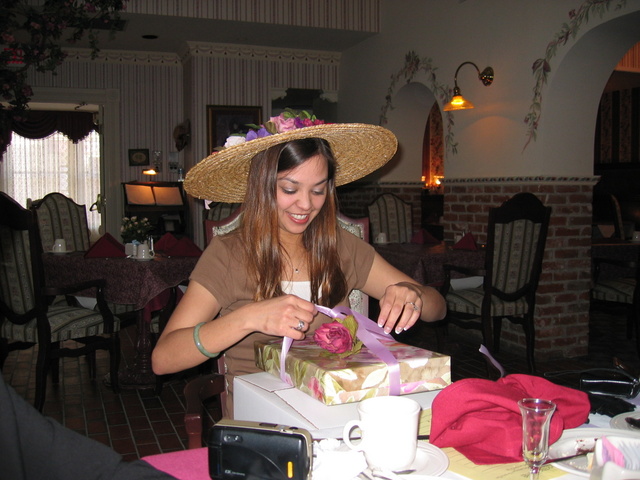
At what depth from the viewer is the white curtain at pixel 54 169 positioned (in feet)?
43.0

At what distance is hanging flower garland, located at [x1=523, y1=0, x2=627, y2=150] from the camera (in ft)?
13.0

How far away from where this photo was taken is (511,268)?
3867mm

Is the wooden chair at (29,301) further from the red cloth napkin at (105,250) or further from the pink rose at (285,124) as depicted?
the pink rose at (285,124)

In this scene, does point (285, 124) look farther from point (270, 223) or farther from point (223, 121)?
point (223, 121)

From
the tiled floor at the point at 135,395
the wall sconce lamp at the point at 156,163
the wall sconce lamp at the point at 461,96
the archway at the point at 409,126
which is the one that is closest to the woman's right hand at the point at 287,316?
the tiled floor at the point at 135,395

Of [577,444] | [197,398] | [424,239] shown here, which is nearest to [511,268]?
[424,239]

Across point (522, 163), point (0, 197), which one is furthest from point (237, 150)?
point (522, 163)

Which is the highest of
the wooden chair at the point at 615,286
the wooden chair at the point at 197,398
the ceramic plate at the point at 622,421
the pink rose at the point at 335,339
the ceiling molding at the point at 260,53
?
the ceiling molding at the point at 260,53

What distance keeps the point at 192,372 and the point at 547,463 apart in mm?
3423

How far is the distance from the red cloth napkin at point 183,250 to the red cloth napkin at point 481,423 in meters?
3.10

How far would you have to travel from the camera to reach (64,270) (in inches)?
149

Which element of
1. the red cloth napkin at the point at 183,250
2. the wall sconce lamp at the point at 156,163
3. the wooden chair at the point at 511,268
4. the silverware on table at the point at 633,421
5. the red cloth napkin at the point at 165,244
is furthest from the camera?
the wall sconce lamp at the point at 156,163

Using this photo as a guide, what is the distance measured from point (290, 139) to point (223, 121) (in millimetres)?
6270

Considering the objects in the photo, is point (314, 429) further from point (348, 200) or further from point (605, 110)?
point (605, 110)
